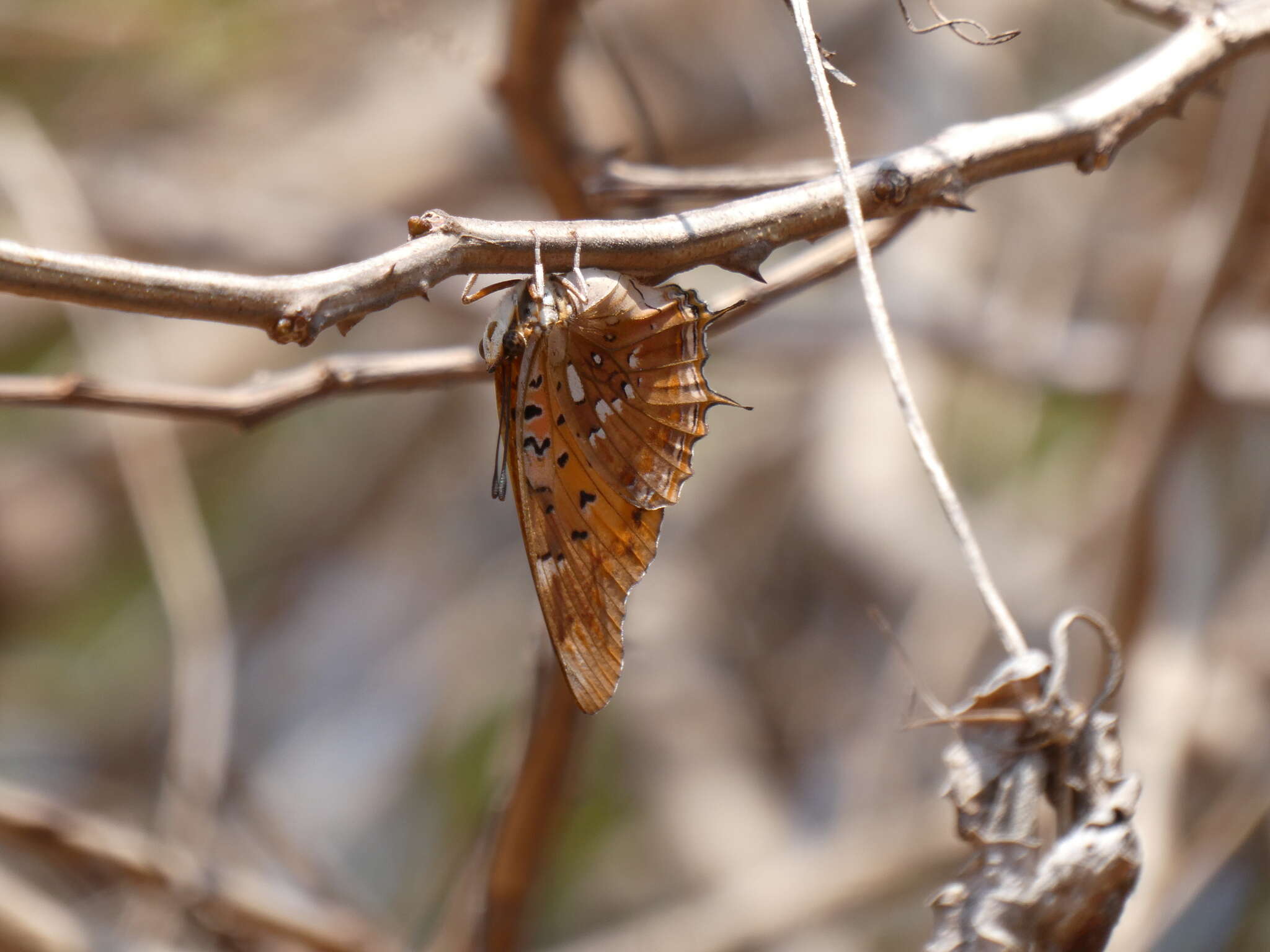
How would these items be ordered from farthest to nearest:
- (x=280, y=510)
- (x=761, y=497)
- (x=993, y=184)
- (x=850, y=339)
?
1. (x=280, y=510)
2. (x=761, y=497)
3. (x=993, y=184)
4. (x=850, y=339)

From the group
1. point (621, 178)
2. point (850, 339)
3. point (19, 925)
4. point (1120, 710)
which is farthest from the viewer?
point (850, 339)

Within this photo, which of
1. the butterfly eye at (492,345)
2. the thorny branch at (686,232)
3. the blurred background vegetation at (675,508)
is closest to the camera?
the thorny branch at (686,232)

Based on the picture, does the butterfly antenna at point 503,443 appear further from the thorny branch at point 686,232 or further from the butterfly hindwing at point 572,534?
the thorny branch at point 686,232

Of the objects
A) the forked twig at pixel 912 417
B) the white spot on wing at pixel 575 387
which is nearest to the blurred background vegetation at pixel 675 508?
the white spot on wing at pixel 575 387

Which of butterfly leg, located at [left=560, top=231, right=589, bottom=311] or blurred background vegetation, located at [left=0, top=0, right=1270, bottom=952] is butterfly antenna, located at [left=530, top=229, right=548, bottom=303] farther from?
blurred background vegetation, located at [left=0, top=0, right=1270, bottom=952]

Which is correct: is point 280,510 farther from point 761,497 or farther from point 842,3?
point 842,3

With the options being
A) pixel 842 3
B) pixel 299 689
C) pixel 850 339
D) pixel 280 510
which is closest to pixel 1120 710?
pixel 850 339

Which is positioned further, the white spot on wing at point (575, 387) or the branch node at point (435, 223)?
the white spot on wing at point (575, 387)

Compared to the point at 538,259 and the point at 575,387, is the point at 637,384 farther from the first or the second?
the point at 538,259

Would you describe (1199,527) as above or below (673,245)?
above
